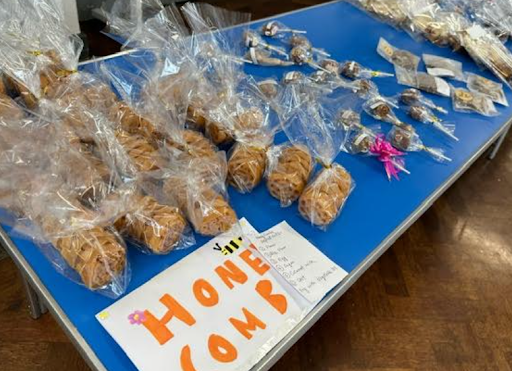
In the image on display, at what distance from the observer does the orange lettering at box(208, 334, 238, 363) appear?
2.66ft

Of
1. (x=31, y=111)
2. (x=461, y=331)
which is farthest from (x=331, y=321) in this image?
(x=31, y=111)

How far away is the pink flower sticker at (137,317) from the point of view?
835 mm

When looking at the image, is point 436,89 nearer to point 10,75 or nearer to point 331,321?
point 331,321

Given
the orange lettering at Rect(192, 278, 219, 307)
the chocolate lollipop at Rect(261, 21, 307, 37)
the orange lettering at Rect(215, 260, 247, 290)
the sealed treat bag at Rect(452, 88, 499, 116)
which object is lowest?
the orange lettering at Rect(192, 278, 219, 307)

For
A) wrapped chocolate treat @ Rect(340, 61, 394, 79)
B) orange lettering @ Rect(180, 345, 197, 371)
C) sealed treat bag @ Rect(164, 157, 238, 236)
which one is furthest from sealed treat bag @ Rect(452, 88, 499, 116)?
orange lettering @ Rect(180, 345, 197, 371)

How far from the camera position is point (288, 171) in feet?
3.55

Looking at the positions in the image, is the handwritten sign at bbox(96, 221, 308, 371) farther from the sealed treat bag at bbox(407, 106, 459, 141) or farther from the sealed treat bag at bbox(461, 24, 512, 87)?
the sealed treat bag at bbox(461, 24, 512, 87)

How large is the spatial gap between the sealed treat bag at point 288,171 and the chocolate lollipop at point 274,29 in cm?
81

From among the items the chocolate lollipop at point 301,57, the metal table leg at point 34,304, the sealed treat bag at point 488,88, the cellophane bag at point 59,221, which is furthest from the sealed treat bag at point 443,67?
the metal table leg at point 34,304

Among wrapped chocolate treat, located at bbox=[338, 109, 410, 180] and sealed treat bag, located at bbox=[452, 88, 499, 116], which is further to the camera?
sealed treat bag, located at bbox=[452, 88, 499, 116]

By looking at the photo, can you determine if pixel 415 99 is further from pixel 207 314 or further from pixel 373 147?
pixel 207 314

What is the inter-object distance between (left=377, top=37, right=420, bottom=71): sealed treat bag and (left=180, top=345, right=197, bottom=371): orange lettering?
4.52ft

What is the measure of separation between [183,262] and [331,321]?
2.59ft

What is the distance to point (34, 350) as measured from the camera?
1.38 meters
